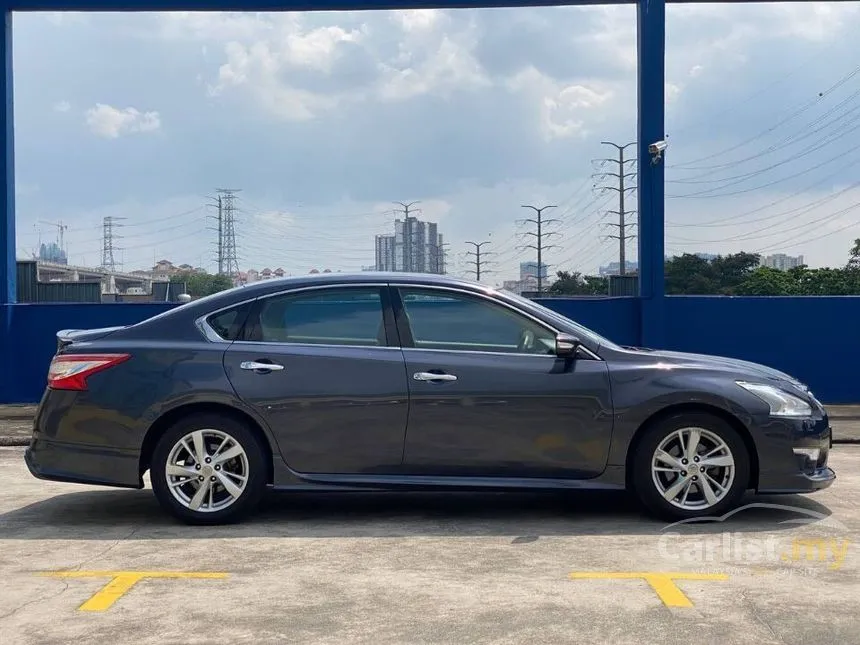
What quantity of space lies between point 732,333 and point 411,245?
22597 millimetres

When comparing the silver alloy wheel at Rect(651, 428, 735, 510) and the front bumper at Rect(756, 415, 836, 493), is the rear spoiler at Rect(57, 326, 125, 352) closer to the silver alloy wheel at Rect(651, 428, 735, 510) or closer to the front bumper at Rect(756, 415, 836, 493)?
the silver alloy wheel at Rect(651, 428, 735, 510)

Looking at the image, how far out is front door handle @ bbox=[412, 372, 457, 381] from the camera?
6672 mm

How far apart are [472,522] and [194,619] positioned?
2.51 m

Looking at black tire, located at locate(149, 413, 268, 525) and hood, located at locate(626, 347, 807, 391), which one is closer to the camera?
black tire, located at locate(149, 413, 268, 525)

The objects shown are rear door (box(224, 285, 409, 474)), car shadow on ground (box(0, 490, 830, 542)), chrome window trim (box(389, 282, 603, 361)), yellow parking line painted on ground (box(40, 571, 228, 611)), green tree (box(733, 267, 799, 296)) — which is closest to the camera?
yellow parking line painted on ground (box(40, 571, 228, 611))

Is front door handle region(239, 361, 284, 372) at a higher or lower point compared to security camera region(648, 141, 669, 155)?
lower

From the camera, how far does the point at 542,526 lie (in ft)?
22.1

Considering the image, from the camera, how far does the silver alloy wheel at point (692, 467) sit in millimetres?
6715

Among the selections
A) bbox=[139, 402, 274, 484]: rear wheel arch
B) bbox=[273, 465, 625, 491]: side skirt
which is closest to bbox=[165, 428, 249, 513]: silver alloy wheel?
bbox=[139, 402, 274, 484]: rear wheel arch

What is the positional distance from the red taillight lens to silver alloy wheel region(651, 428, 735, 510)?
3.48m

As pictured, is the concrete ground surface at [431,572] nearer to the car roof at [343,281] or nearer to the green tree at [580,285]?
the car roof at [343,281]

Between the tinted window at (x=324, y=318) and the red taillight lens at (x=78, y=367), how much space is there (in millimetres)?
920

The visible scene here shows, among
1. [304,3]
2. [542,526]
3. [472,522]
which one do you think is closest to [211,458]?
[472,522]

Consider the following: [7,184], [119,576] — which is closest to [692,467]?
[119,576]
